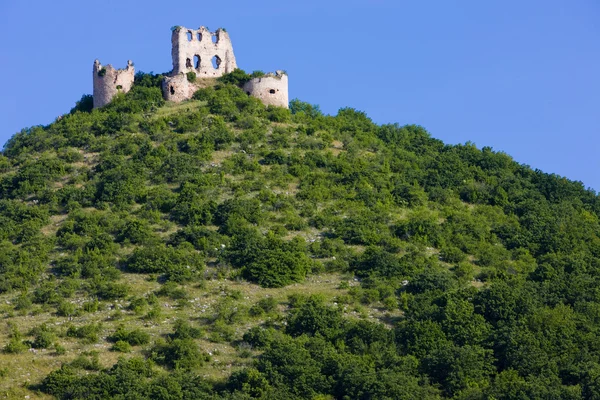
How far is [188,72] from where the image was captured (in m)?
80.9

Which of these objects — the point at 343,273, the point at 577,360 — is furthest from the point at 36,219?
the point at 577,360

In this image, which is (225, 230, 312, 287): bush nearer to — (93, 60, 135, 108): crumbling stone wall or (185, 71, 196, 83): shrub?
(185, 71, 196, 83): shrub

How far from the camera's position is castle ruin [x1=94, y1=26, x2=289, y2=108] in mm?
80062

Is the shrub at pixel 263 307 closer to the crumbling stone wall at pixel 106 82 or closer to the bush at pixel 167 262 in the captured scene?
the bush at pixel 167 262

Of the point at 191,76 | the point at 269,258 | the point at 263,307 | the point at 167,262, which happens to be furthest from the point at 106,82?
the point at 263,307

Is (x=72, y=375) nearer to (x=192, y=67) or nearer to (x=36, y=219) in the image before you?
(x=36, y=219)

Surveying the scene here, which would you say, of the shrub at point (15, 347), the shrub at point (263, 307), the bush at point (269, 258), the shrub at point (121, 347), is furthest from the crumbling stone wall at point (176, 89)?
the shrub at point (15, 347)

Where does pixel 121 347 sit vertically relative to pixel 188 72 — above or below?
below

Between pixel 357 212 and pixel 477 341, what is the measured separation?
12.4 meters

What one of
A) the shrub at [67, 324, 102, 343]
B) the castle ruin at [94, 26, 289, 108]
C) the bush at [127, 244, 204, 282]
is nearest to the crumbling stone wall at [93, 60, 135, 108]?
the castle ruin at [94, 26, 289, 108]

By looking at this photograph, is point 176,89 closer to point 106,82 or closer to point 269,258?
point 106,82

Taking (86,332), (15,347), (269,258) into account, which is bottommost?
(15,347)

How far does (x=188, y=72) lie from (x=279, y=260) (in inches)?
778

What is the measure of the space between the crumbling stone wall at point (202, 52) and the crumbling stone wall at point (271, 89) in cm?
210
